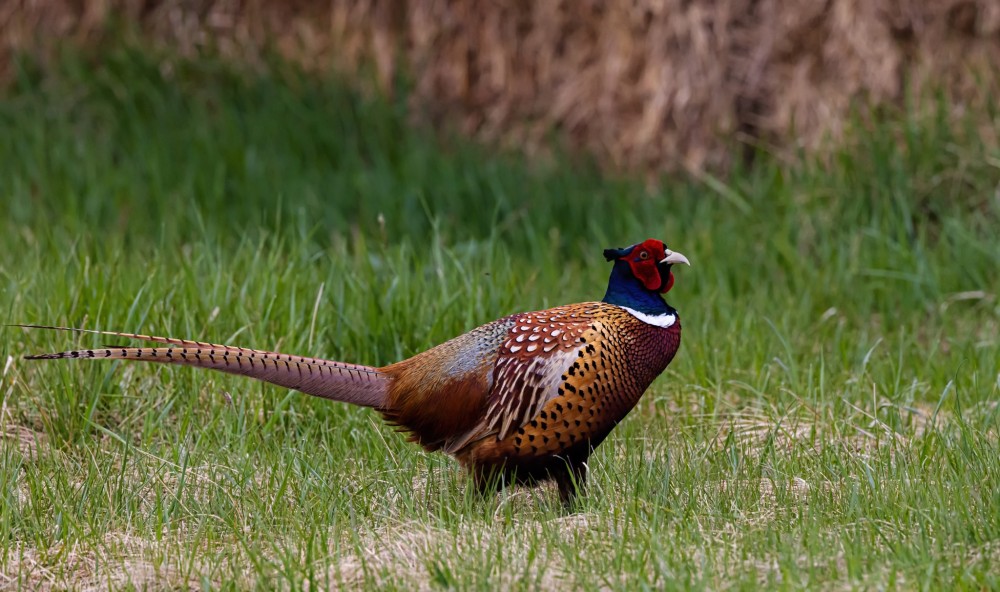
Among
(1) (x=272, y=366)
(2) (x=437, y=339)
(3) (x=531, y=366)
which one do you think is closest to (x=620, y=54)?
(2) (x=437, y=339)

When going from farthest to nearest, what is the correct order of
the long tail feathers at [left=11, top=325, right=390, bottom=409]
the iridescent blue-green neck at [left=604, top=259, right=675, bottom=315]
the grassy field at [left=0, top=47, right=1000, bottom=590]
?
the iridescent blue-green neck at [left=604, top=259, right=675, bottom=315], the long tail feathers at [left=11, top=325, right=390, bottom=409], the grassy field at [left=0, top=47, right=1000, bottom=590]

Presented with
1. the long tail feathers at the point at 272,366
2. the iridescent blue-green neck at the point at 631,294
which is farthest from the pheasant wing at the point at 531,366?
the long tail feathers at the point at 272,366

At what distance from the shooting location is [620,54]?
786cm

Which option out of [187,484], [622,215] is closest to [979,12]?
[622,215]

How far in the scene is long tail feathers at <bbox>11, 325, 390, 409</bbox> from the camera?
3.64 m

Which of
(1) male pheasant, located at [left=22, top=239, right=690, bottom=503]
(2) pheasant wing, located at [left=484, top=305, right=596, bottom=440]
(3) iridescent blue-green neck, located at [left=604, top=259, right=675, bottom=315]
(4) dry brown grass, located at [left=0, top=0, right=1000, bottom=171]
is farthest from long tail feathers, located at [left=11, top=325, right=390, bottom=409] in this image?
(4) dry brown grass, located at [left=0, top=0, right=1000, bottom=171]

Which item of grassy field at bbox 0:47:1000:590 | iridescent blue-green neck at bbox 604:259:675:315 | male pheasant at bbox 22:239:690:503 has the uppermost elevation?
iridescent blue-green neck at bbox 604:259:675:315

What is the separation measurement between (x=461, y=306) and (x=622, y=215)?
2.01 meters

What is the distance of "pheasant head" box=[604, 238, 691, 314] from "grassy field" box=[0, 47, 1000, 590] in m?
0.48

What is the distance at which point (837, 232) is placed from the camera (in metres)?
6.66

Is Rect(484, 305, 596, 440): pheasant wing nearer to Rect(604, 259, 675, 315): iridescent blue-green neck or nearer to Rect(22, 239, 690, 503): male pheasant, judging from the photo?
Rect(22, 239, 690, 503): male pheasant

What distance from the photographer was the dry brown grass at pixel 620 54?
7145mm

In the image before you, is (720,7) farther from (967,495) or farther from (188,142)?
(967,495)

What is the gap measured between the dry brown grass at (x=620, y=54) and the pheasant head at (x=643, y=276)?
3.39 metres
